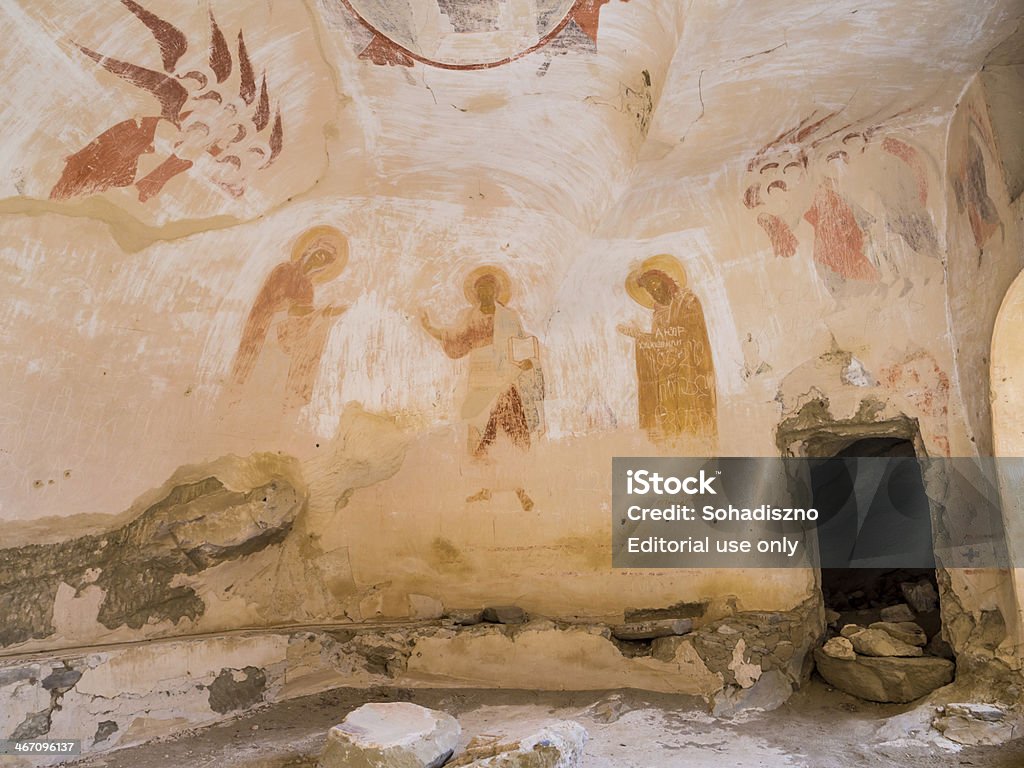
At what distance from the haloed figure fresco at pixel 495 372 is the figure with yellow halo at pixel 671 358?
896mm

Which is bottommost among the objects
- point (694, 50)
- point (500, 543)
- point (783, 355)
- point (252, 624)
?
point (252, 624)

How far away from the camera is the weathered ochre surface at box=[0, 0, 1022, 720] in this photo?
4.71 m

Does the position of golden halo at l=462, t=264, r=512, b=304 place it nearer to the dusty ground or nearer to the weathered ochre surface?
the weathered ochre surface

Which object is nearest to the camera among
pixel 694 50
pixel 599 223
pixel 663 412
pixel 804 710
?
pixel 694 50

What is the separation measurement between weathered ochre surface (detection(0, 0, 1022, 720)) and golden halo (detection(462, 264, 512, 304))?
Answer: 3 centimetres

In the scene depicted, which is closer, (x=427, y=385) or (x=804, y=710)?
(x=804, y=710)

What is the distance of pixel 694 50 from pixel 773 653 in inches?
165

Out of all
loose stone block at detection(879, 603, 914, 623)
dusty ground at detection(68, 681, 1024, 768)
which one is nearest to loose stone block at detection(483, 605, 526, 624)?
dusty ground at detection(68, 681, 1024, 768)

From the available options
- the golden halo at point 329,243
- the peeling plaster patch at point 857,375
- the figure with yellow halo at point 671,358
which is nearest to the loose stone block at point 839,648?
the figure with yellow halo at point 671,358

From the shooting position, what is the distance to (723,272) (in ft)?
20.6

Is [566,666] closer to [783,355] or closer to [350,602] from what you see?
[350,602]

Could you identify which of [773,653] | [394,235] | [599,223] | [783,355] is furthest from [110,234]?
[773,653]

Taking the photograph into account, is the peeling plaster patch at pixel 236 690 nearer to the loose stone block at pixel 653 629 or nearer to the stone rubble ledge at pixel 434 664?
the stone rubble ledge at pixel 434 664

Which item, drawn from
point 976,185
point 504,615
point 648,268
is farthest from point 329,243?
point 976,185
